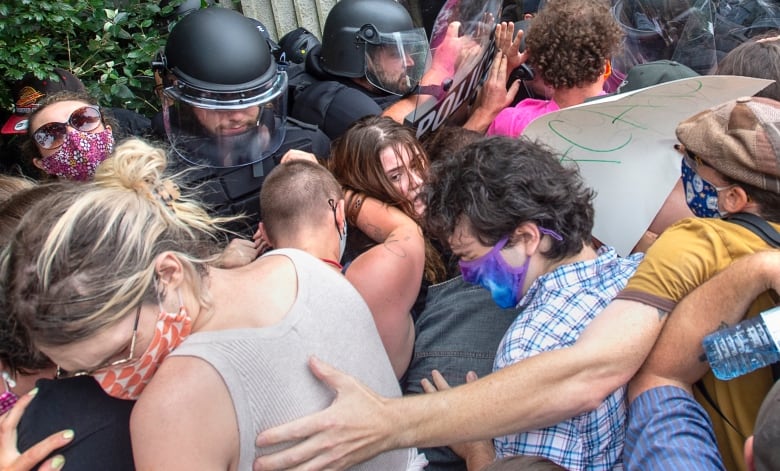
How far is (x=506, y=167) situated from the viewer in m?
1.94

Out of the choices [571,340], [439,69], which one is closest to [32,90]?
[439,69]

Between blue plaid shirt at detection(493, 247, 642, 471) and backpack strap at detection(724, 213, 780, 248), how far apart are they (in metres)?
0.36

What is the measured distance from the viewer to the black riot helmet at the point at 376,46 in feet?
11.7

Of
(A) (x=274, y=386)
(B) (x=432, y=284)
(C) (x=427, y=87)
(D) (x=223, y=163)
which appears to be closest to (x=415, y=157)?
(B) (x=432, y=284)

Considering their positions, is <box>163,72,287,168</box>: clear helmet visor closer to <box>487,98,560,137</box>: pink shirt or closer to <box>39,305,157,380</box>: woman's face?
<box>487,98,560,137</box>: pink shirt

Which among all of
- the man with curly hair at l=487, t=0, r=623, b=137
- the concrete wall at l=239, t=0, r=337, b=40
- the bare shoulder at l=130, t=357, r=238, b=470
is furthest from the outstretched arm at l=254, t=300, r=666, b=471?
the concrete wall at l=239, t=0, r=337, b=40

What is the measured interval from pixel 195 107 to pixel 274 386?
1.97m

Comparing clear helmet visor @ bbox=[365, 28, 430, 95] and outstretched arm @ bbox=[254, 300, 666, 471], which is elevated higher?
outstretched arm @ bbox=[254, 300, 666, 471]

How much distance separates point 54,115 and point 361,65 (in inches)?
59.9

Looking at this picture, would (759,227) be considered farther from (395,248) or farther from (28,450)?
(28,450)

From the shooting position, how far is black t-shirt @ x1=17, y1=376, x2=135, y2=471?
139cm

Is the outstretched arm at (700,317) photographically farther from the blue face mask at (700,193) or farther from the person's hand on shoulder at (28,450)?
the person's hand on shoulder at (28,450)

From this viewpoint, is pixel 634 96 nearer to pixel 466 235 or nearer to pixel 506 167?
pixel 506 167

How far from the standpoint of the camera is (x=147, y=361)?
1455 mm
